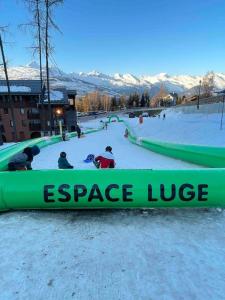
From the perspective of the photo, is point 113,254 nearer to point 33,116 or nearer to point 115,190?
point 115,190

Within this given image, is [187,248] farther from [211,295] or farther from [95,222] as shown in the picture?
[95,222]

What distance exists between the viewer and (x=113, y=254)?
3.76 meters

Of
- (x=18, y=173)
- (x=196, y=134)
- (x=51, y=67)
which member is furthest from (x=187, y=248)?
(x=51, y=67)

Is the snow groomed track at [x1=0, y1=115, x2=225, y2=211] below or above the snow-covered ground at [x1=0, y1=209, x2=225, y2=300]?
above

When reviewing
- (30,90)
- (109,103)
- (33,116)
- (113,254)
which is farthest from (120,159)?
(109,103)

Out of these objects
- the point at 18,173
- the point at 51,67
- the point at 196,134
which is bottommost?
the point at 196,134

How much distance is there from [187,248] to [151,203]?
50.5 inches

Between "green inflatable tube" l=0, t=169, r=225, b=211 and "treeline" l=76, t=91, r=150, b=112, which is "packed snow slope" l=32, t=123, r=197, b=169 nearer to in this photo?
"green inflatable tube" l=0, t=169, r=225, b=211

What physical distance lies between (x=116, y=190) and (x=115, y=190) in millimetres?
20

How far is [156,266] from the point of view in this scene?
11.4ft

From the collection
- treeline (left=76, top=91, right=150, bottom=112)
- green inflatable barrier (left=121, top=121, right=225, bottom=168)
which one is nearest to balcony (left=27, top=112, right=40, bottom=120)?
green inflatable barrier (left=121, top=121, right=225, bottom=168)

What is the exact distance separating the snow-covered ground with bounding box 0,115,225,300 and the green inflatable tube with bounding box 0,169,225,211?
21 cm

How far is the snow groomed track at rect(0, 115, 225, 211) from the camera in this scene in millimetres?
5020

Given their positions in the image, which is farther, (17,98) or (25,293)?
(17,98)
